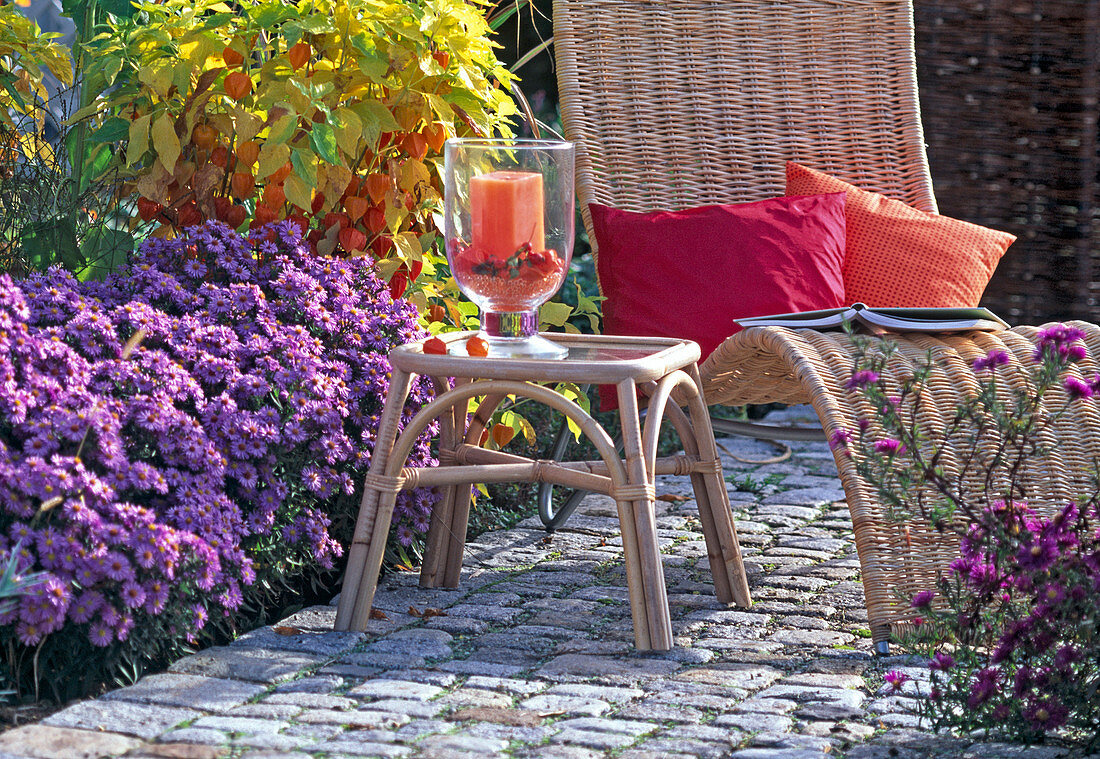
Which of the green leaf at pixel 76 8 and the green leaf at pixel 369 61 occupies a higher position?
the green leaf at pixel 76 8

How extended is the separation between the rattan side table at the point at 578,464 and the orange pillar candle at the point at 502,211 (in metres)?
0.20

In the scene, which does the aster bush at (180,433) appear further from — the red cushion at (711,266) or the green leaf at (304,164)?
the red cushion at (711,266)

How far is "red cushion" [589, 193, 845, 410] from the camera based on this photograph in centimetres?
274

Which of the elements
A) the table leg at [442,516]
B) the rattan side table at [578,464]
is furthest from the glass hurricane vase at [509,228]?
the table leg at [442,516]

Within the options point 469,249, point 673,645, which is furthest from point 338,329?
point 673,645

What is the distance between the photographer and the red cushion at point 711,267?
2.74 m

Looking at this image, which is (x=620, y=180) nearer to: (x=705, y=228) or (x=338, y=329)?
(x=705, y=228)

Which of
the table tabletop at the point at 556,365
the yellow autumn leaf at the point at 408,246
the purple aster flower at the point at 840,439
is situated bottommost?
the purple aster flower at the point at 840,439

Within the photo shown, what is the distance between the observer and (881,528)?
2.05 metres

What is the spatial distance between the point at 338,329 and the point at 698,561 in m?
0.94

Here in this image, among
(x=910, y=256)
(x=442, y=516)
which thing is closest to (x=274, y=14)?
(x=442, y=516)

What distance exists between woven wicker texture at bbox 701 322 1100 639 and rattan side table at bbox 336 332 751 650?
0.17m

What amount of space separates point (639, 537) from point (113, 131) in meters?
1.32

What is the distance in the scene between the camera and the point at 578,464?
2217 millimetres
